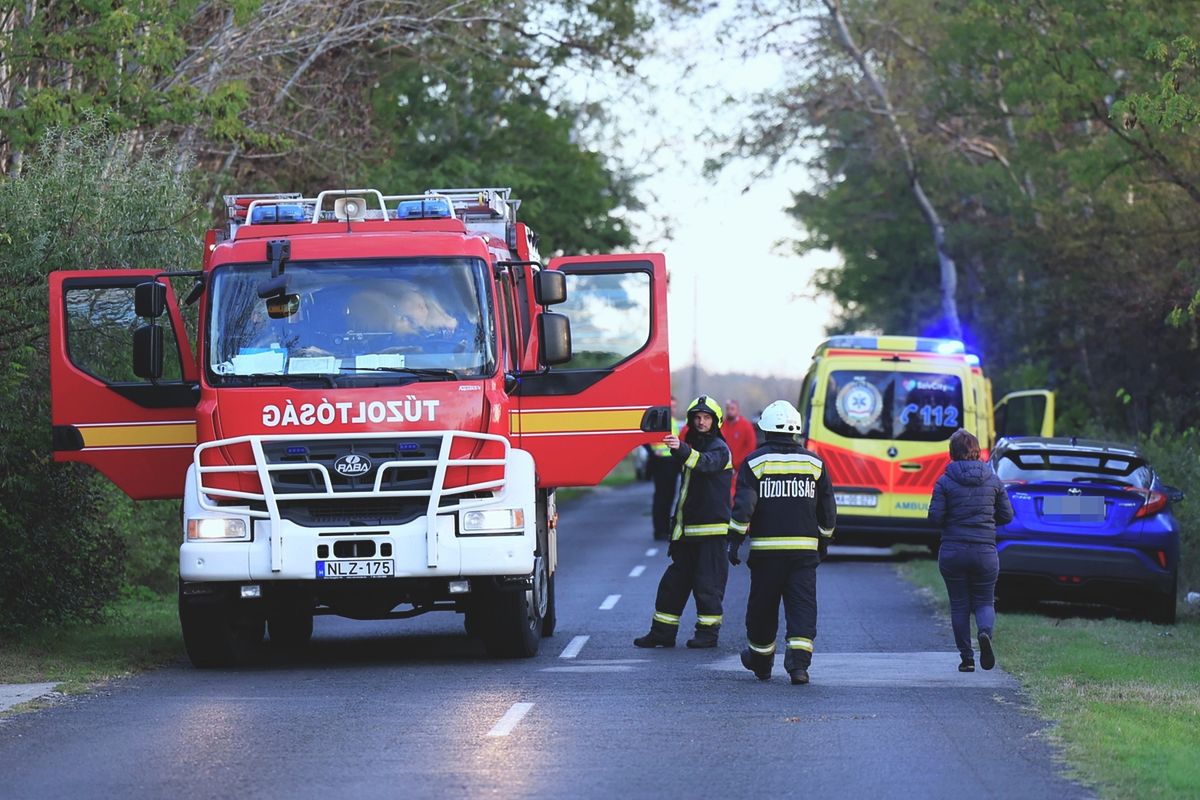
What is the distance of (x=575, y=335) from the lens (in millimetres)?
21203

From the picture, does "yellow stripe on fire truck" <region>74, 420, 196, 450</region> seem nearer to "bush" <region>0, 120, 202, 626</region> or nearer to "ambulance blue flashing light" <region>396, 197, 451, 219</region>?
"bush" <region>0, 120, 202, 626</region>

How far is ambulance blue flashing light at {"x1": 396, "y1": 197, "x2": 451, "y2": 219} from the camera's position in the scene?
14797 mm

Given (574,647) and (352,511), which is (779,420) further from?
(574,647)

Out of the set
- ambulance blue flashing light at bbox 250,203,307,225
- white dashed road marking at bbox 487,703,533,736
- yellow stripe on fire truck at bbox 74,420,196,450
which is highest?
ambulance blue flashing light at bbox 250,203,307,225

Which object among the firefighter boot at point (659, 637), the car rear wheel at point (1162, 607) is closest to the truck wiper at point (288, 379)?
the firefighter boot at point (659, 637)

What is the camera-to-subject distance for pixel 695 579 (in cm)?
1530

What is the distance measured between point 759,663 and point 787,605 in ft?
1.59

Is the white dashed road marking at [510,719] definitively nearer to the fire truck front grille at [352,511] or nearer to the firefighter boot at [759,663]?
the firefighter boot at [759,663]

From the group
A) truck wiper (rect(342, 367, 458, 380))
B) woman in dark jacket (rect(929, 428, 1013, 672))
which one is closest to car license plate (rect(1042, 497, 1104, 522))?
woman in dark jacket (rect(929, 428, 1013, 672))

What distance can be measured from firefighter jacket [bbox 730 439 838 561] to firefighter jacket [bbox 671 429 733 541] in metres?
1.93

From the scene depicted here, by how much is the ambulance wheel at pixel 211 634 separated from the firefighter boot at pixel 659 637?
298 centimetres

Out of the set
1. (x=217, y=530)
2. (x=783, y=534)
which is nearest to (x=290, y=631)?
(x=217, y=530)

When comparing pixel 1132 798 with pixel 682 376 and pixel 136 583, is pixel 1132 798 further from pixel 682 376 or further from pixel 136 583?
pixel 682 376

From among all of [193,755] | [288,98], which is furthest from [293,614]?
[288,98]
